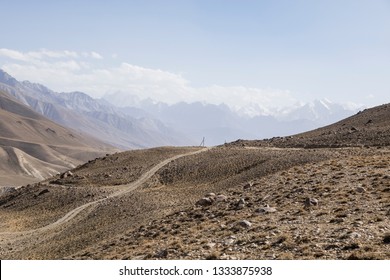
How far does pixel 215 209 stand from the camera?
32594 millimetres

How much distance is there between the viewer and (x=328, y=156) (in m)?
49.9

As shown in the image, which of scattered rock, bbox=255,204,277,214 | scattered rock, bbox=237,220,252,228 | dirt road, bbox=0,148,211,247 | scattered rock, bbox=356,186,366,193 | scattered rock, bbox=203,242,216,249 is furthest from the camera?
dirt road, bbox=0,148,211,247

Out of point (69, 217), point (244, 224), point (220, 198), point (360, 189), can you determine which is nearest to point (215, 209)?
point (220, 198)

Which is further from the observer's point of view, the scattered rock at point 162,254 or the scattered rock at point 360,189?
the scattered rock at point 360,189

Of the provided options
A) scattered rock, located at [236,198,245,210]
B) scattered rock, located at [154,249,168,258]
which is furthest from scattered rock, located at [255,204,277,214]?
scattered rock, located at [154,249,168,258]

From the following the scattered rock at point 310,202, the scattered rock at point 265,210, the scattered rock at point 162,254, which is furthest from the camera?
the scattered rock at point 265,210

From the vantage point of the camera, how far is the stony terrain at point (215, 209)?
21312 mm

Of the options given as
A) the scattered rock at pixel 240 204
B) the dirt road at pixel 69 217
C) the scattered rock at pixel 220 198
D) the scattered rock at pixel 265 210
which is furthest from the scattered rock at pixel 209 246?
the dirt road at pixel 69 217

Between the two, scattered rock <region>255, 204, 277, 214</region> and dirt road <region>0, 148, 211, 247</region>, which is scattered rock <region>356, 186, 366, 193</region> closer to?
scattered rock <region>255, 204, 277, 214</region>

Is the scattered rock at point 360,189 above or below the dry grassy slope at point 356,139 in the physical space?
below

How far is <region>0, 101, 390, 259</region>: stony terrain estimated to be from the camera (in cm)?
2131

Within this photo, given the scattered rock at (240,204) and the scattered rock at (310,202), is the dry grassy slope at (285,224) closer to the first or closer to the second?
the scattered rock at (240,204)
